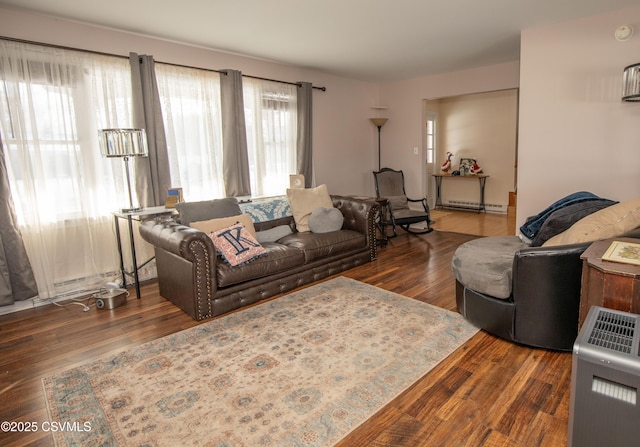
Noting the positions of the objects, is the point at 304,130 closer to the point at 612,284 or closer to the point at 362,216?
the point at 362,216

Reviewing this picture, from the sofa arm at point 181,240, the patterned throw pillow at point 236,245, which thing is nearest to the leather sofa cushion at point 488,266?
the patterned throw pillow at point 236,245

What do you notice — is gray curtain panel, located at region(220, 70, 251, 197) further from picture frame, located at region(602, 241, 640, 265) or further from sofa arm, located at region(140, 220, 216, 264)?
picture frame, located at region(602, 241, 640, 265)

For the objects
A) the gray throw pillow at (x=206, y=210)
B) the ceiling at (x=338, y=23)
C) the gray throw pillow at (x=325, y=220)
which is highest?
the ceiling at (x=338, y=23)

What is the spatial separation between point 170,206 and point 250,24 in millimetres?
1920

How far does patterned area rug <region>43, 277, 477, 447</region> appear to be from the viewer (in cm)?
174

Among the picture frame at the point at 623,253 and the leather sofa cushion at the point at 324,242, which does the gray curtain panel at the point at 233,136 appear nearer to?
the leather sofa cushion at the point at 324,242

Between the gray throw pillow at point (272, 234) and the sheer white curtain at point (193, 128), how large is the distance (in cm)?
93

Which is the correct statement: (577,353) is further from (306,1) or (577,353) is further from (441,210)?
(441,210)

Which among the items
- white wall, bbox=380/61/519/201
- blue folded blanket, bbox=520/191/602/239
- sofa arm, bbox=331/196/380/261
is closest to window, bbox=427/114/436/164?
white wall, bbox=380/61/519/201

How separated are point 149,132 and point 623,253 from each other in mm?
3928

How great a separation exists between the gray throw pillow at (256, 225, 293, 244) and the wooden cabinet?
9.06 ft

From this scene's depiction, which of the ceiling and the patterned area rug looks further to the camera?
the ceiling

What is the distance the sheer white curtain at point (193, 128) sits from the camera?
4.00m

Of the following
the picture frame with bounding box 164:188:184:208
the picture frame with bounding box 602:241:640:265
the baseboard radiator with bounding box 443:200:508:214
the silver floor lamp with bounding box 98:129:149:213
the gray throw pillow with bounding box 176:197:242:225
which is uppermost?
the silver floor lamp with bounding box 98:129:149:213
